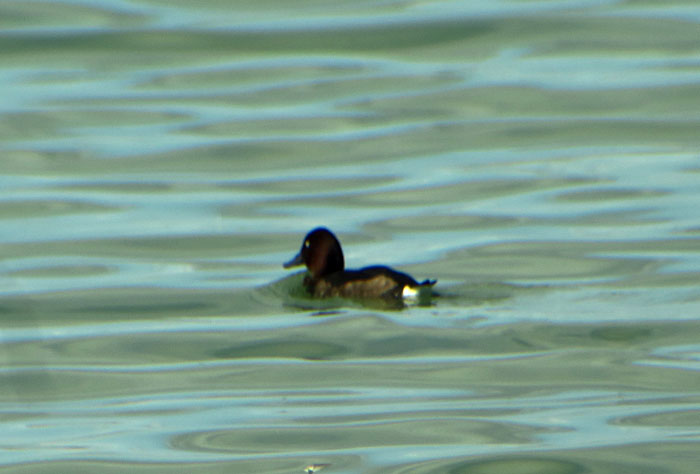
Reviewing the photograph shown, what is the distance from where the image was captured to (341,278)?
9.75m

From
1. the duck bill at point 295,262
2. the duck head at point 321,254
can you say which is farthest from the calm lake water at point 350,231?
the duck head at point 321,254

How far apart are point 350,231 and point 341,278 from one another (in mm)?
2218

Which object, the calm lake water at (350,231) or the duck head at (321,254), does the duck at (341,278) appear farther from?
the calm lake water at (350,231)

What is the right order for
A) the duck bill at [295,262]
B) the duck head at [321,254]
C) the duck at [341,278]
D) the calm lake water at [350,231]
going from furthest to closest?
the duck bill at [295,262] → the duck head at [321,254] → the duck at [341,278] → the calm lake water at [350,231]

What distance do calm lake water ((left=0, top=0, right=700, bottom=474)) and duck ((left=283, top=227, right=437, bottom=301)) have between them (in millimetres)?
163

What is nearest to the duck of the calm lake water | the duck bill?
the duck bill

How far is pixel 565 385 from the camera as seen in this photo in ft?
23.8

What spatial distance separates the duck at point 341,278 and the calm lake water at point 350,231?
16cm

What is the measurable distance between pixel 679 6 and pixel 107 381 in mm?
14446

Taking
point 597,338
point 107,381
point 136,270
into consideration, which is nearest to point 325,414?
point 107,381

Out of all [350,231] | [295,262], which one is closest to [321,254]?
[295,262]

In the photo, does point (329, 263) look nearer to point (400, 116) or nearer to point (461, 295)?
point (461, 295)

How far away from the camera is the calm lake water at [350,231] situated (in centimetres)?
663

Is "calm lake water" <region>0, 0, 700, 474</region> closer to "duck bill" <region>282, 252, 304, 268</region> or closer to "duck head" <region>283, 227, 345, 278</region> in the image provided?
"duck bill" <region>282, 252, 304, 268</region>
